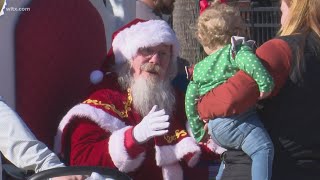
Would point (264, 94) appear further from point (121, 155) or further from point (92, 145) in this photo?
point (92, 145)

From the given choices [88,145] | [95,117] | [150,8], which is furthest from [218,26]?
[150,8]

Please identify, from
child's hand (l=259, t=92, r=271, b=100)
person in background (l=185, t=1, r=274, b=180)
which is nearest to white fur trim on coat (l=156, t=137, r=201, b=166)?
person in background (l=185, t=1, r=274, b=180)

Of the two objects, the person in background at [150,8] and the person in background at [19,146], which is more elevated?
the person in background at [150,8]

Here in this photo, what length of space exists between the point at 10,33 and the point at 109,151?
764 mm

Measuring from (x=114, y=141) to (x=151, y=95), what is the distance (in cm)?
37

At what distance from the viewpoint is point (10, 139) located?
3244 millimetres

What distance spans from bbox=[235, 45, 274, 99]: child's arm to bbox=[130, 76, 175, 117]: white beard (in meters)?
0.81

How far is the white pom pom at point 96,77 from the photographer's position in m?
4.11

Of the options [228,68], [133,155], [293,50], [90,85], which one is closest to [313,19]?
[293,50]

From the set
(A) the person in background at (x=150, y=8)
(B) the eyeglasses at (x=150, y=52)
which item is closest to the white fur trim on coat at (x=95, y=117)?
(B) the eyeglasses at (x=150, y=52)

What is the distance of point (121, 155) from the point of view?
12.6ft

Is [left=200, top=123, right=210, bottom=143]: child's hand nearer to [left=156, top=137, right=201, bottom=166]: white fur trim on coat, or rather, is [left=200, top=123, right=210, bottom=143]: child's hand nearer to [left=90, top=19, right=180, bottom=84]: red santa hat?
[left=156, top=137, right=201, bottom=166]: white fur trim on coat

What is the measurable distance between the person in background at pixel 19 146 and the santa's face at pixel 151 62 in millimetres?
982

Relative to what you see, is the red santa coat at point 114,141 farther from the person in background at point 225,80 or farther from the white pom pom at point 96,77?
the person in background at point 225,80
